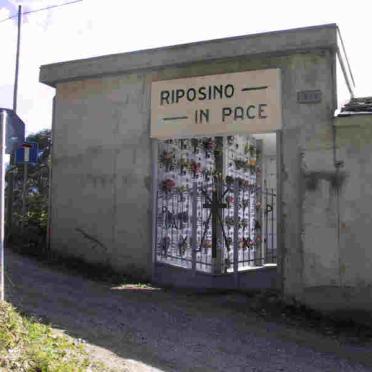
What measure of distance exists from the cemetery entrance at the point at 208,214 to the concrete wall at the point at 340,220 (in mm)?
1548

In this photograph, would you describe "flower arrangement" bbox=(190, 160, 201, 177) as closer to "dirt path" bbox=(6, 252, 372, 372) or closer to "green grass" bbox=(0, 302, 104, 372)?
"dirt path" bbox=(6, 252, 372, 372)

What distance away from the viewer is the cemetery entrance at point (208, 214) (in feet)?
31.5

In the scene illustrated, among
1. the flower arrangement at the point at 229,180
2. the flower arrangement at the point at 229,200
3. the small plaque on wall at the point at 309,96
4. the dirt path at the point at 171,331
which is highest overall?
the small plaque on wall at the point at 309,96

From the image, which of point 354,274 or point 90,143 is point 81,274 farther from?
point 354,274

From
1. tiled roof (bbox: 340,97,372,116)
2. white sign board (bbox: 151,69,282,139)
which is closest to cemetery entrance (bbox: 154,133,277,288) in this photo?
white sign board (bbox: 151,69,282,139)

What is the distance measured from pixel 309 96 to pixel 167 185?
2993mm

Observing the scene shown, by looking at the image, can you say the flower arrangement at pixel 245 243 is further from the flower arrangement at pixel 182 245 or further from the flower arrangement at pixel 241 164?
the flower arrangement at pixel 241 164

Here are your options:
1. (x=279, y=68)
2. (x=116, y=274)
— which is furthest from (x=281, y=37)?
(x=116, y=274)

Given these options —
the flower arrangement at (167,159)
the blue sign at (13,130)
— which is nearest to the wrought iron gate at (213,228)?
the flower arrangement at (167,159)

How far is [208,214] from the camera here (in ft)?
33.9

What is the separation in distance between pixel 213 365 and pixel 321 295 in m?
3.18

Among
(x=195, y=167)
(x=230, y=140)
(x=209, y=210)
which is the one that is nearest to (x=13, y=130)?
(x=209, y=210)

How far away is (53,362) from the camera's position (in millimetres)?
4469

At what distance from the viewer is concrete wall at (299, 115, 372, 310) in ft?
26.1
